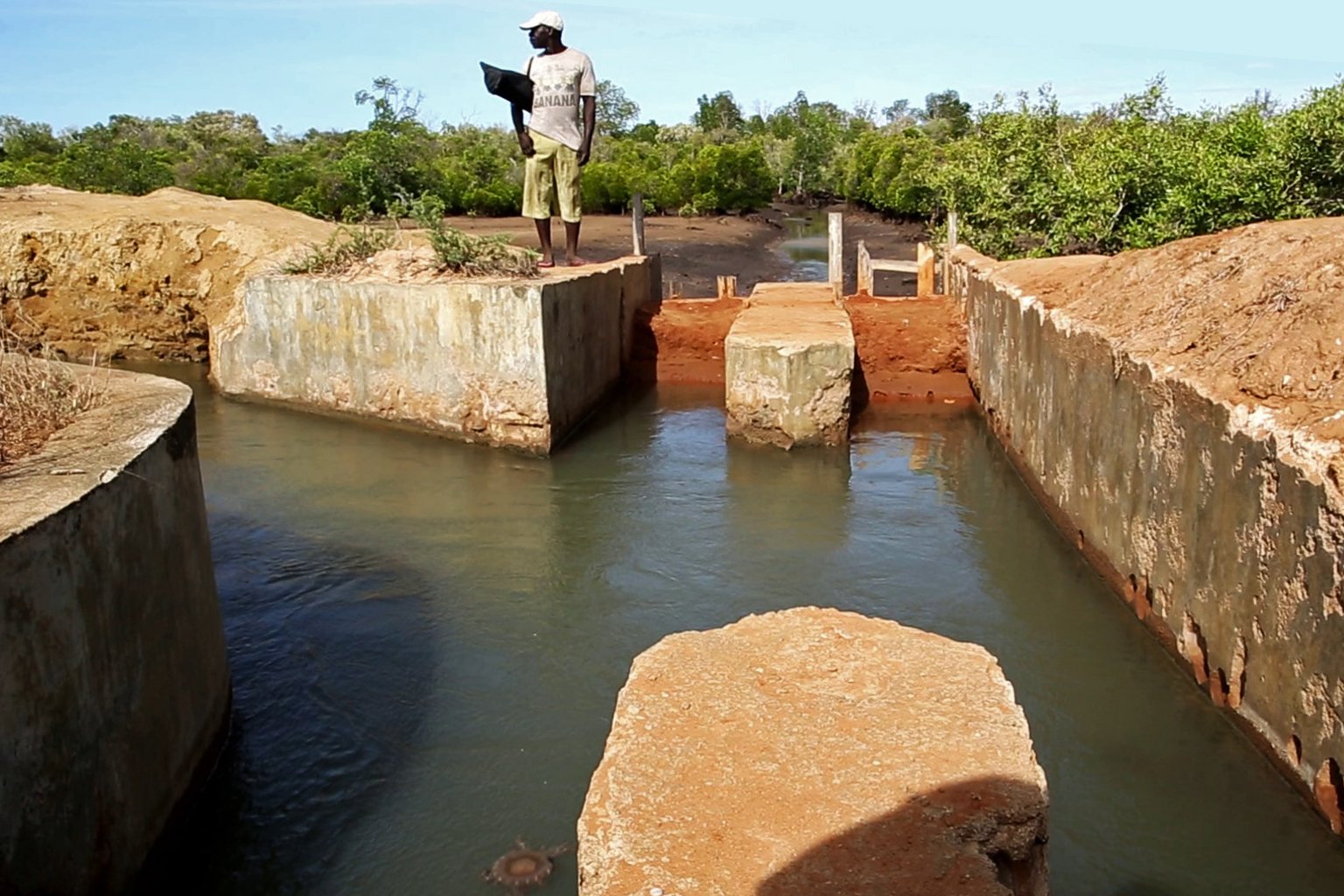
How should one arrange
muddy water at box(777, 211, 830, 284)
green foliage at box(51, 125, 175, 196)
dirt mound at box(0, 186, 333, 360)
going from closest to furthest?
dirt mound at box(0, 186, 333, 360)
muddy water at box(777, 211, 830, 284)
green foliage at box(51, 125, 175, 196)

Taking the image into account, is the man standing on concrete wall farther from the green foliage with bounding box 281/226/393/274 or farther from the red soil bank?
the red soil bank

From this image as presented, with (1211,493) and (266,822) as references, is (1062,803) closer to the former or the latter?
(1211,493)

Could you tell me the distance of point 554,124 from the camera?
9.34 meters

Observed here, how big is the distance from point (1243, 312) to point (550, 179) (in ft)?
19.6

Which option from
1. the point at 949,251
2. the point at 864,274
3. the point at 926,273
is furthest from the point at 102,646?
the point at 864,274

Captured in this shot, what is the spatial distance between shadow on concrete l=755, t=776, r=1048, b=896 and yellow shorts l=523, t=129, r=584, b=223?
7799 millimetres

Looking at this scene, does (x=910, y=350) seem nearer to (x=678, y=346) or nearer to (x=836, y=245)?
(x=678, y=346)

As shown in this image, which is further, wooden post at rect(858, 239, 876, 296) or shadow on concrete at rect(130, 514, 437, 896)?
wooden post at rect(858, 239, 876, 296)

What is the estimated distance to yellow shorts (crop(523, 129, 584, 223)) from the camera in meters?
9.49

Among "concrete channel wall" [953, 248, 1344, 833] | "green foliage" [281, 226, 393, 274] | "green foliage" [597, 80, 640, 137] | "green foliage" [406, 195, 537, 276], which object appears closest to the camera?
"concrete channel wall" [953, 248, 1344, 833]

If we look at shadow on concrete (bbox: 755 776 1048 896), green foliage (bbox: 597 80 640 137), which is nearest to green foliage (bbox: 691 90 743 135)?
green foliage (bbox: 597 80 640 137)

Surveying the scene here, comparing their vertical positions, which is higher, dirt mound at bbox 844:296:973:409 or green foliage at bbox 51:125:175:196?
green foliage at bbox 51:125:175:196

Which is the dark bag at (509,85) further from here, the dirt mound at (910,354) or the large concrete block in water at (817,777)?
the large concrete block in water at (817,777)

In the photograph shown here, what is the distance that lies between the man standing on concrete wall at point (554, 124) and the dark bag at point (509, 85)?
0.06 meters
